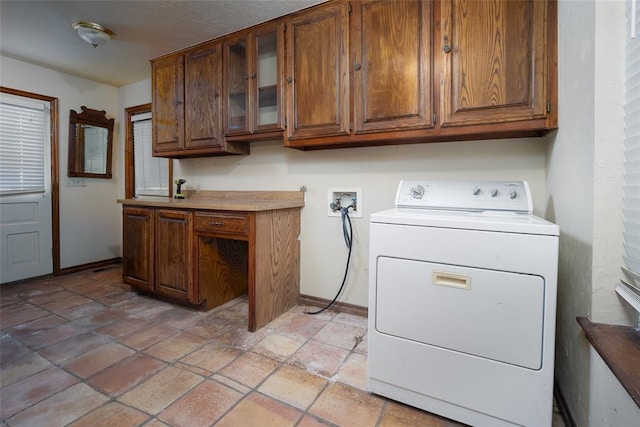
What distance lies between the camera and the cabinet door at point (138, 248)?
7.80 feet

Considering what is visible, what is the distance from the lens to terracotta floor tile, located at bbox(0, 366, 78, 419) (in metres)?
1.22

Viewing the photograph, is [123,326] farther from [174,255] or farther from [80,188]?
[80,188]

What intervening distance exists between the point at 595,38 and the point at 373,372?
59.3 inches

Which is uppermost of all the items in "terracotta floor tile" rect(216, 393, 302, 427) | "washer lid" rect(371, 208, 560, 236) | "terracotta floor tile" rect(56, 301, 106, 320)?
"washer lid" rect(371, 208, 560, 236)

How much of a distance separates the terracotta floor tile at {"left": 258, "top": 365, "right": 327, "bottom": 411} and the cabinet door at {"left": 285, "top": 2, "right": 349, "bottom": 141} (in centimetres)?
141

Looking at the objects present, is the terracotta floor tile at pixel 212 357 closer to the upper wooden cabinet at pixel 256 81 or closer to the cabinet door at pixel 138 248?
the cabinet door at pixel 138 248

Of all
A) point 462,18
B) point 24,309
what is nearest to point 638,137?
point 462,18

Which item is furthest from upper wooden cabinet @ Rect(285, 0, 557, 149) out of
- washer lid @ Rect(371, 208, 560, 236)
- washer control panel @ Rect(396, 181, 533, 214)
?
washer lid @ Rect(371, 208, 560, 236)

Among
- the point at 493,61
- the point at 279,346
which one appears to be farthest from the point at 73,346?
the point at 493,61

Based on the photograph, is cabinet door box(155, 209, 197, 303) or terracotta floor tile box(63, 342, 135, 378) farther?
cabinet door box(155, 209, 197, 303)

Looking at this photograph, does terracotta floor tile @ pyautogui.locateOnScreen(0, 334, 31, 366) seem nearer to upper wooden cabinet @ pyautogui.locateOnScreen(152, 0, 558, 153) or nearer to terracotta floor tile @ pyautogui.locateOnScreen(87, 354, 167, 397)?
terracotta floor tile @ pyautogui.locateOnScreen(87, 354, 167, 397)

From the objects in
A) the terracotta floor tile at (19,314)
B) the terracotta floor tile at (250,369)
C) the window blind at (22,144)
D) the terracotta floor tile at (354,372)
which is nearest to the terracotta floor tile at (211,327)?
A: the terracotta floor tile at (250,369)

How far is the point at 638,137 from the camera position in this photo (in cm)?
83

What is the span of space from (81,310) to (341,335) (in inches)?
79.9
